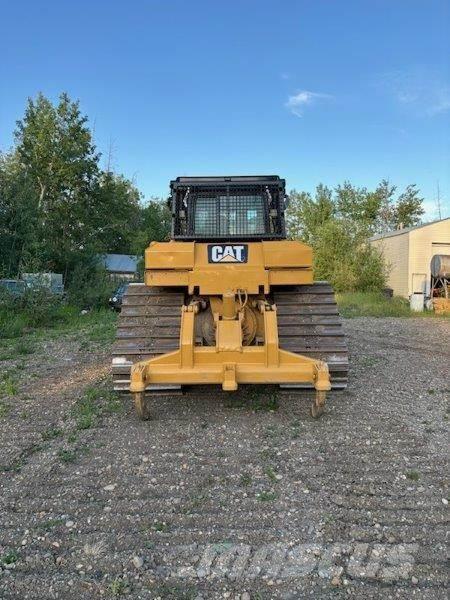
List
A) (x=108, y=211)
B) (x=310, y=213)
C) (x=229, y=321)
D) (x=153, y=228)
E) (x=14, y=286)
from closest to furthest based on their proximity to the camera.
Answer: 1. (x=229, y=321)
2. (x=14, y=286)
3. (x=108, y=211)
4. (x=153, y=228)
5. (x=310, y=213)

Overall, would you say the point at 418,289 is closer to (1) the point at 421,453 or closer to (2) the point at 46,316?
(2) the point at 46,316

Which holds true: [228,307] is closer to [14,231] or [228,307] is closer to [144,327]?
[144,327]

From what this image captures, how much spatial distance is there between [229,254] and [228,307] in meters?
0.67

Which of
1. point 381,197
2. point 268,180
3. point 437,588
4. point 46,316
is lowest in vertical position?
point 437,588

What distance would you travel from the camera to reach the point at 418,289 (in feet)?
76.1

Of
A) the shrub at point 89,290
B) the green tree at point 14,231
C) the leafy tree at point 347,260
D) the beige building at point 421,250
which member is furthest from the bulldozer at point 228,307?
the leafy tree at point 347,260

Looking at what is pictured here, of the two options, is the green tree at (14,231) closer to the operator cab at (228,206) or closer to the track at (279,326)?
the operator cab at (228,206)

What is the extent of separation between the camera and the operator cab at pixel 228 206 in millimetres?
6375

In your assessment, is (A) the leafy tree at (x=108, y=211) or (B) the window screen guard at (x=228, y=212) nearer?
(B) the window screen guard at (x=228, y=212)

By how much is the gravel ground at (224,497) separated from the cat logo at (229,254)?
1.66 m

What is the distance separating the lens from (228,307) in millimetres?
5000

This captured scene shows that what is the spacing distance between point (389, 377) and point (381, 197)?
133ft

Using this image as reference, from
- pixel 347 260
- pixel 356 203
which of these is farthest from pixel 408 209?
pixel 347 260

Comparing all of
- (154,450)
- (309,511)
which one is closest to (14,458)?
(154,450)
